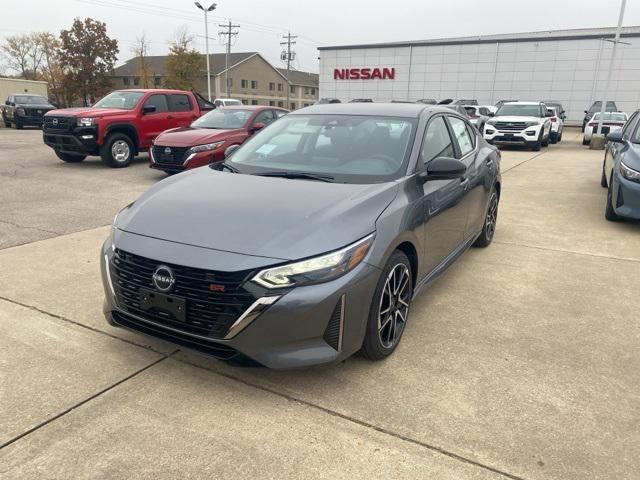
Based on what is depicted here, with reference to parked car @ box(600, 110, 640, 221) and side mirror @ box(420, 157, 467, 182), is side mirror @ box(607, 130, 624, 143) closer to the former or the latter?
parked car @ box(600, 110, 640, 221)

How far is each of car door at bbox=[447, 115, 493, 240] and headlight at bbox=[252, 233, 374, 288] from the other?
6.58ft

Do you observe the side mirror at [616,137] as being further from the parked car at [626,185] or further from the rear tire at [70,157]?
the rear tire at [70,157]

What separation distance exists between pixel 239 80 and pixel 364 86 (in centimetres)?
3685

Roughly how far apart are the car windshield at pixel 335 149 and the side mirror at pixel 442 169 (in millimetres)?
182

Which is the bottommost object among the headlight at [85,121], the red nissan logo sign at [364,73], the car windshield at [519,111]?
the headlight at [85,121]

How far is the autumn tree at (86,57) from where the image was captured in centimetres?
5375

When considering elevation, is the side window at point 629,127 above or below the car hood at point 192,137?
above

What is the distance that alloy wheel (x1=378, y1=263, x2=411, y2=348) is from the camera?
9.94 ft

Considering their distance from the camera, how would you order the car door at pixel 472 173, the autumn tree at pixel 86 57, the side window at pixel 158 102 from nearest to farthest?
the car door at pixel 472 173
the side window at pixel 158 102
the autumn tree at pixel 86 57

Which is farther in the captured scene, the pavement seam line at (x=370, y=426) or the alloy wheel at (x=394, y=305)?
the alloy wheel at (x=394, y=305)

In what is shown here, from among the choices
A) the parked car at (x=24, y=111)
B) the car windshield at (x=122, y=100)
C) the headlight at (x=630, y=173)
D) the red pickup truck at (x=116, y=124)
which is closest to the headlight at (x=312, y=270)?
the headlight at (x=630, y=173)

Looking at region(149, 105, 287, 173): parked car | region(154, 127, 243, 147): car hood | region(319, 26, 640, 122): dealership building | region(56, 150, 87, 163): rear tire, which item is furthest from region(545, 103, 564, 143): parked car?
region(319, 26, 640, 122): dealership building

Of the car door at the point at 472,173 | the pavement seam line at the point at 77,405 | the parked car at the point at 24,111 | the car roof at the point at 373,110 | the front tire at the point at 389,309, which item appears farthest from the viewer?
the parked car at the point at 24,111

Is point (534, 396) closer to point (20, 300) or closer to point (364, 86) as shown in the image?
point (20, 300)
